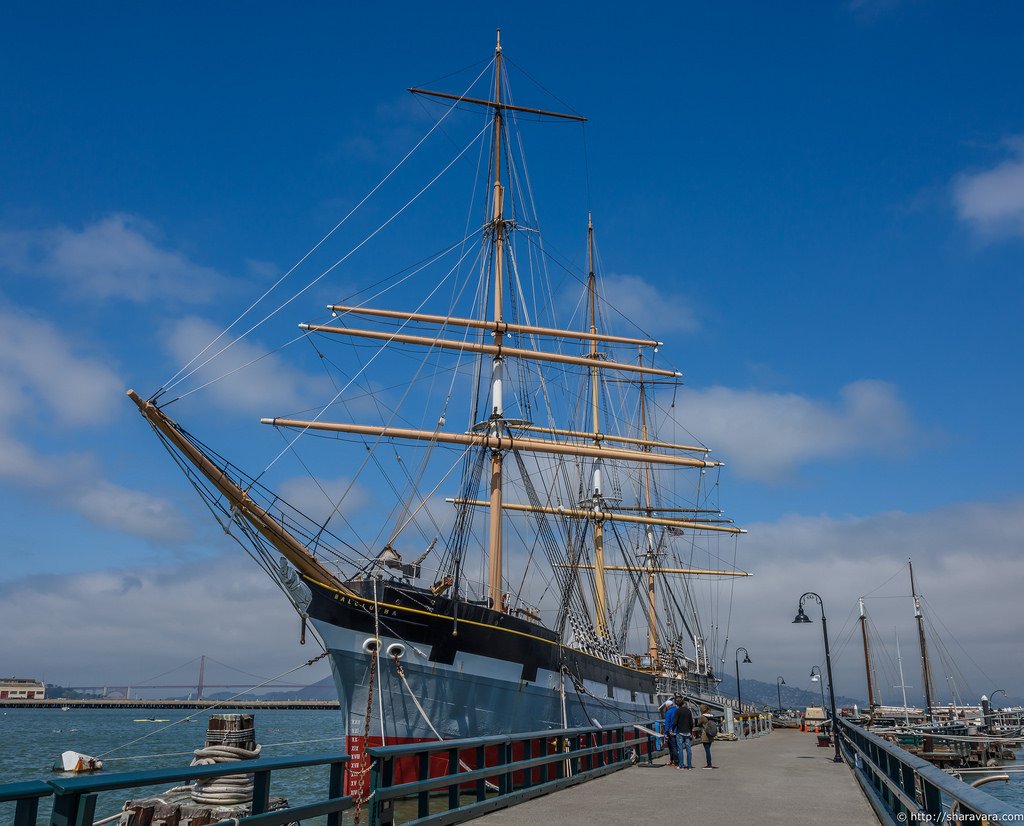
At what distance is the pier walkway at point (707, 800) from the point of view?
35.3 feet

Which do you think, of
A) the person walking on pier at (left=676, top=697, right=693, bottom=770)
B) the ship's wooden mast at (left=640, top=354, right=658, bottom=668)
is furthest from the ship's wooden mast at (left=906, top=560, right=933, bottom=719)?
the person walking on pier at (left=676, top=697, right=693, bottom=770)

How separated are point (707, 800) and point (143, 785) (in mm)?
9562

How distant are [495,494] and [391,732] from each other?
1161 centimetres

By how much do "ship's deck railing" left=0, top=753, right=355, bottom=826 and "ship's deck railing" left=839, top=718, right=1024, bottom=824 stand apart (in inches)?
185

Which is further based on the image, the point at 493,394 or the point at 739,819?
the point at 493,394

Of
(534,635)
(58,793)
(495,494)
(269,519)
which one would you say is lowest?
(58,793)

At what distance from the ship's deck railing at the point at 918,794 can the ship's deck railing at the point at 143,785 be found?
15.4ft

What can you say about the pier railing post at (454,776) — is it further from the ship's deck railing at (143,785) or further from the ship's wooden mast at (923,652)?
the ship's wooden mast at (923,652)

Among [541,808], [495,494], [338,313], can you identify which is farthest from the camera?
[338,313]

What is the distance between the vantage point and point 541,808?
11.7m

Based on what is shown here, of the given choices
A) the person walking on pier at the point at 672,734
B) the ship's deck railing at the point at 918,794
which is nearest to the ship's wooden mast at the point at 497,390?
the person walking on pier at the point at 672,734

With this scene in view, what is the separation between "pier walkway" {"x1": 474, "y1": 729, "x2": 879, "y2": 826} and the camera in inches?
424

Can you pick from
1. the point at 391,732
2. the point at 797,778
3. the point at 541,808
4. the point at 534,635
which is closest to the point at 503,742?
the point at 541,808

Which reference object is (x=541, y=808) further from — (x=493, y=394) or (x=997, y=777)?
(x=493, y=394)
